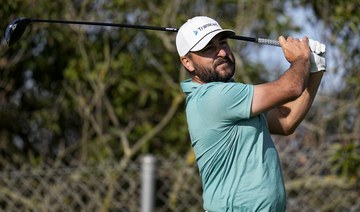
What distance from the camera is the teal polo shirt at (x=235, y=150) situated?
12.6ft

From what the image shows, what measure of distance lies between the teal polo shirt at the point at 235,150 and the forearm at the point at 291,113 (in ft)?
1.13

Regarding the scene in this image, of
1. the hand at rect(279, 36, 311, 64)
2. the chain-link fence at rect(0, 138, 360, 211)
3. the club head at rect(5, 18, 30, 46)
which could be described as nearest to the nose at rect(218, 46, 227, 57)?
the hand at rect(279, 36, 311, 64)

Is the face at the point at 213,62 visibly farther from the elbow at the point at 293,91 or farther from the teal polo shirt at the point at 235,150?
the elbow at the point at 293,91

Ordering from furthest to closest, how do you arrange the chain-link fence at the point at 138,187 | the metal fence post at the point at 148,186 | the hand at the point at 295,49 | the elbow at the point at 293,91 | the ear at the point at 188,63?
the chain-link fence at the point at 138,187
the metal fence post at the point at 148,186
the ear at the point at 188,63
the hand at the point at 295,49
the elbow at the point at 293,91

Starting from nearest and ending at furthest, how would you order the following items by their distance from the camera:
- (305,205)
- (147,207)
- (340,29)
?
(147,207) → (305,205) → (340,29)

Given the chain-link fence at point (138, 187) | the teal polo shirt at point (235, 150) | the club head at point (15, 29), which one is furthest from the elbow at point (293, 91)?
the chain-link fence at point (138, 187)

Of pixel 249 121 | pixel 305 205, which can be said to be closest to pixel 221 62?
pixel 249 121

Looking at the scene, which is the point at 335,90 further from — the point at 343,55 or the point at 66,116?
the point at 66,116

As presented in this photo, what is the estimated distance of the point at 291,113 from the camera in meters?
4.36

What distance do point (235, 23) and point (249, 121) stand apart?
3.79m

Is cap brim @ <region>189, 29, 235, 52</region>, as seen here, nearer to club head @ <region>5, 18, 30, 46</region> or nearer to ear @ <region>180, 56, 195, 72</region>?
ear @ <region>180, 56, 195, 72</region>

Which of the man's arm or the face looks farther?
the face

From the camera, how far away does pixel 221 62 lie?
13.3 feet

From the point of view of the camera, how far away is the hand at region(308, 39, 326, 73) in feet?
13.3
